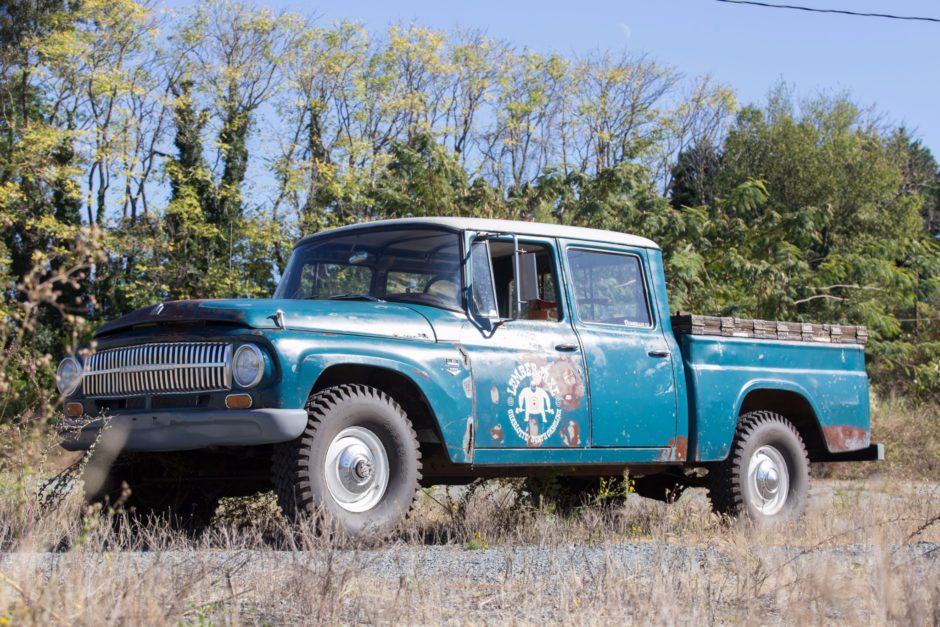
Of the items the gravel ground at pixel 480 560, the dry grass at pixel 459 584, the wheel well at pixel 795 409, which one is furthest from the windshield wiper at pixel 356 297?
the wheel well at pixel 795 409

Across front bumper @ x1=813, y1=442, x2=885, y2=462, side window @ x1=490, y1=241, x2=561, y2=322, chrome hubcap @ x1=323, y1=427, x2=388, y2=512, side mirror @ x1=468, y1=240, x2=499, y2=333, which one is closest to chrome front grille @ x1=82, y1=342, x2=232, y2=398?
chrome hubcap @ x1=323, y1=427, x2=388, y2=512

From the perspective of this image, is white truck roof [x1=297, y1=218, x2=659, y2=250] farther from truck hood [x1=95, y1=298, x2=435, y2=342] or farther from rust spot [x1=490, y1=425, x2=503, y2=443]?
rust spot [x1=490, y1=425, x2=503, y2=443]

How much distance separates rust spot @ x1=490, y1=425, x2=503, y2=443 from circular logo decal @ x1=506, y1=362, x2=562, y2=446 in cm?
10

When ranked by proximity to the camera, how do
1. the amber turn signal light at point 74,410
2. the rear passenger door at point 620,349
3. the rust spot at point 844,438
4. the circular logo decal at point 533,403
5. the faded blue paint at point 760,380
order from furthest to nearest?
1. the rust spot at point 844,438
2. the faded blue paint at point 760,380
3. the rear passenger door at point 620,349
4. the circular logo decal at point 533,403
5. the amber turn signal light at point 74,410

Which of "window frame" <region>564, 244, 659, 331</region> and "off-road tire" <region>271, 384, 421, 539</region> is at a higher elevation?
"window frame" <region>564, 244, 659, 331</region>

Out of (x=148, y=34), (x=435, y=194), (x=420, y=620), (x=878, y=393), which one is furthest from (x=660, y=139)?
(x=420, y=620)

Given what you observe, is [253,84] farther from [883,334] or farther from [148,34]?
[883,334]

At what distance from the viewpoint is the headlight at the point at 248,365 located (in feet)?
20.9

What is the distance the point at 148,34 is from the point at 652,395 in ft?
101

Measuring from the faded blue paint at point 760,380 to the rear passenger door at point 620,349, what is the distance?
27 centimetres

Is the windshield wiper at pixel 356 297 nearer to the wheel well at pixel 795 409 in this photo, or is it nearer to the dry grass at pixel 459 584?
the dry grass at pixel 459 584

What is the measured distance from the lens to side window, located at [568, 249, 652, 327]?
831 cm

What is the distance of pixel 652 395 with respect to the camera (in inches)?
329

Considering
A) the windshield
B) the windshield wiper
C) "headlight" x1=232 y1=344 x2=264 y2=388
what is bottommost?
"headlight" x1=232 y1=344 x2=264 y2=388
